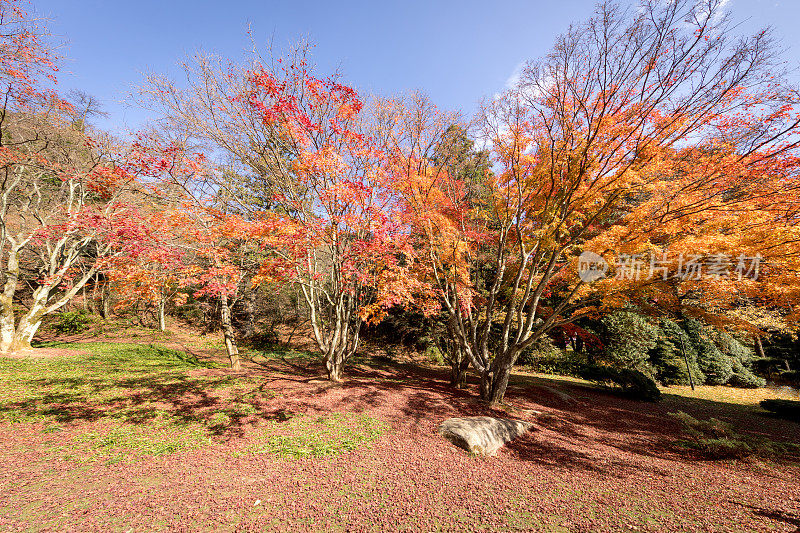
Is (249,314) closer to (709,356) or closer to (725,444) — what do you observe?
(725,444)

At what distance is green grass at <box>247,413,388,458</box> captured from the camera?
4.58 m

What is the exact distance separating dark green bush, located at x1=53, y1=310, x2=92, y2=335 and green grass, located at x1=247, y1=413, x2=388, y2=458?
17.2 meters

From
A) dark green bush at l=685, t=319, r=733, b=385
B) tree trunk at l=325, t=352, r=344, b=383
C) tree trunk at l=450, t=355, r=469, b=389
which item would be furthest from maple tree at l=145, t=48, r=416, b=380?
dark green bush at l=685, t=319, r=733, b=385

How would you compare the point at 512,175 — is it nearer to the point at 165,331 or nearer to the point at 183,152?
the point at 183,152

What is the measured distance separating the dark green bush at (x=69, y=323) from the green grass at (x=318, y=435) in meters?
17.2

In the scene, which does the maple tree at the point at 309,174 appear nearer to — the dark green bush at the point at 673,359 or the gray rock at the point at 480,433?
the gray rock at the point at 480,433

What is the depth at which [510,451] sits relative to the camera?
17.0ft

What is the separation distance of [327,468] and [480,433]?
2.83 meters

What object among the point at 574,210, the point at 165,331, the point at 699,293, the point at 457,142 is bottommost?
the point at 165,331

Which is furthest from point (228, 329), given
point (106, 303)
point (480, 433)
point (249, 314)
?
point (106, 303)

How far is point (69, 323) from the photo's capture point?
48.0 feet

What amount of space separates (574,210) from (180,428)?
31.4 feet

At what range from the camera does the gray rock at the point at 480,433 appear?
5066 mm

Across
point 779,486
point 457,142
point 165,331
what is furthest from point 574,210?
point 165,331
